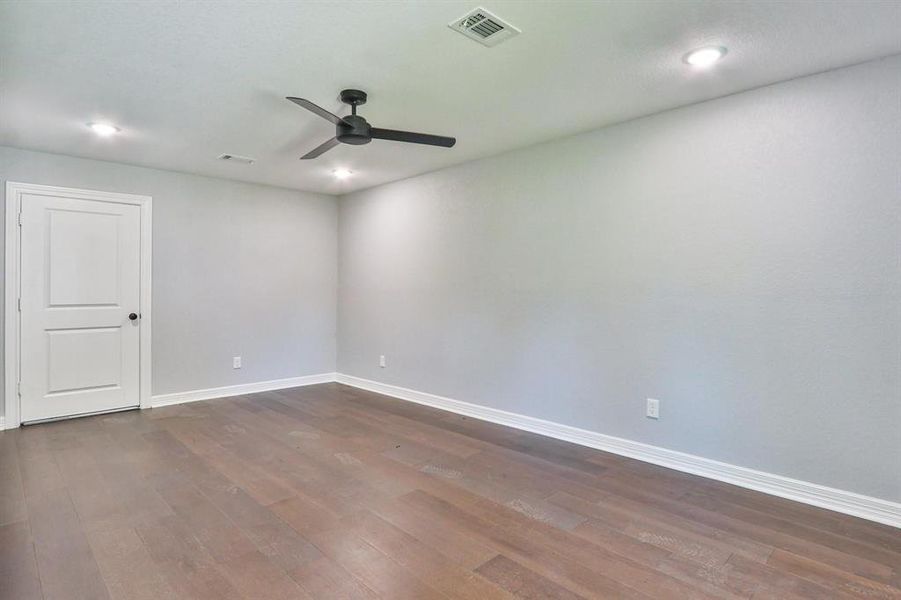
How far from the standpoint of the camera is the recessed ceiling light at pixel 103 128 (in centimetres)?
353

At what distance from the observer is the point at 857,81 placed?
8.44ft

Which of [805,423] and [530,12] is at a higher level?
[530,12]

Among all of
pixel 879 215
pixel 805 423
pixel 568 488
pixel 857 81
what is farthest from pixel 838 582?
pixel 857 81

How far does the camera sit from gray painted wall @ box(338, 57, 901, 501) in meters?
2.55

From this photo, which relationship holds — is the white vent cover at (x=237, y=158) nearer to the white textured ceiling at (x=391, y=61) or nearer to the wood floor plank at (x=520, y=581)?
the white textured ceiling at (x=391, y=61)

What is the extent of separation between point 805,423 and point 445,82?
2.92 metres

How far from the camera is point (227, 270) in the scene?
5.30 meters

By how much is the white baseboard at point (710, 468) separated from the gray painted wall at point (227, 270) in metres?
2.35

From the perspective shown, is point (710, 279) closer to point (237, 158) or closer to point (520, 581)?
point (520, 581)

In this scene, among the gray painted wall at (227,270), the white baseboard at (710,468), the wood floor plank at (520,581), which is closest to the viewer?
the wood floor plank at (520,581)

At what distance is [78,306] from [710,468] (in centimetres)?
551

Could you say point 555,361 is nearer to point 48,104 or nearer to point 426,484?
point 426,484

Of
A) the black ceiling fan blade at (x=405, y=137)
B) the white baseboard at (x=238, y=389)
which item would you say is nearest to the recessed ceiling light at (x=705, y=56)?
the black ceiling fan blade at (x=405, y=137)

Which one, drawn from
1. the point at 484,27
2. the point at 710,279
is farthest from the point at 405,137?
the point at 710,279
